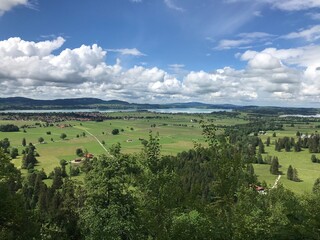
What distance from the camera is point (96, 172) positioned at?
45.9 metres

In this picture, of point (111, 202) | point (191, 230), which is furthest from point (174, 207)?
point (111, 202)

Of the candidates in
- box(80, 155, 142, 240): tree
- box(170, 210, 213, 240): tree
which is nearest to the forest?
box(170, 210, 213, 240): tree

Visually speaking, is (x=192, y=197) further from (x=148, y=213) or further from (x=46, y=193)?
(x=46, y=193)

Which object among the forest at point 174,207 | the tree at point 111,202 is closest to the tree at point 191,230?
the forest at point 174,207

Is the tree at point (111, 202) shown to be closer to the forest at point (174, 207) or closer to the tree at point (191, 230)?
the forest at point (174, 207)

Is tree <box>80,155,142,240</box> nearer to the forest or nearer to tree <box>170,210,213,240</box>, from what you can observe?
the forest

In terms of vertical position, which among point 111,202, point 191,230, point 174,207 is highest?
point 174,207

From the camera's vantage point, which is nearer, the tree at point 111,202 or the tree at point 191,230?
the tree at point 191,230

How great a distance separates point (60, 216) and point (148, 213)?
189ft

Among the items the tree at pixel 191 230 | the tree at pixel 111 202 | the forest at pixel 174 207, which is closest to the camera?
the tree at pixel 191 230

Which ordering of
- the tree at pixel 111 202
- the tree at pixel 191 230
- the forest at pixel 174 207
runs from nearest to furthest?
the tree at pixel 191 230 < the forest at pixel 174 207 < the tree at pixel 111 202

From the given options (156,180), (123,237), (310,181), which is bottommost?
(310,181)

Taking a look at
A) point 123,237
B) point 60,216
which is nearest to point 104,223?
point 123,237

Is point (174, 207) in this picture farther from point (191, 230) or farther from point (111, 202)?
point (111, 202)
